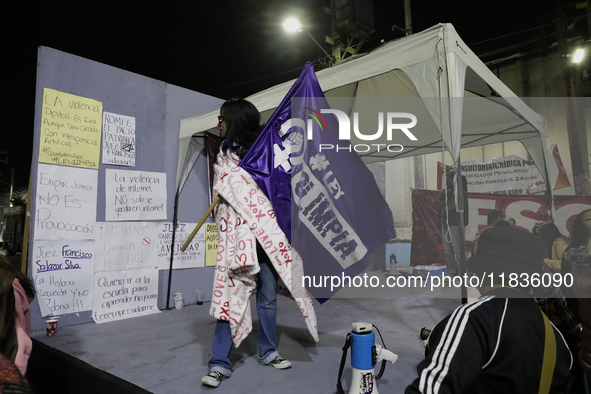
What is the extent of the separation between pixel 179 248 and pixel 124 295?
75 cm

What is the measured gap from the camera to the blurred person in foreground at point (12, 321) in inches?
55.9

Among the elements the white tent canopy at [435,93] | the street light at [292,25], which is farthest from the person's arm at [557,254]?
the street light at [292,25]

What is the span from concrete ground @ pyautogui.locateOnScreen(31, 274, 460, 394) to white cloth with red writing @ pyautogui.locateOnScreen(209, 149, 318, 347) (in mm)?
269

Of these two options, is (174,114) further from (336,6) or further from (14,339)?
(336,6)

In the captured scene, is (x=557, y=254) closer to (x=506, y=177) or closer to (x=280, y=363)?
(x=280, y=363)

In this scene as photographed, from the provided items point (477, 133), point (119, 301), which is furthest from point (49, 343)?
point (477, 133)

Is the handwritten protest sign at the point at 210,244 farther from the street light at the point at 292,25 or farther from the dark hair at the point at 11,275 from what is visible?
the street light at the point at 292,25

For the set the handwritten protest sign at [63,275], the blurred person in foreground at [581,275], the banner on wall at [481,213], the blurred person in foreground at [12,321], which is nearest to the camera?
the blurred person in foreground at [12,321]

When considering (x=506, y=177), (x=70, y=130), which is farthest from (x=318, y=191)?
(x=506, y=177)

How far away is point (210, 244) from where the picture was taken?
4.46 meters

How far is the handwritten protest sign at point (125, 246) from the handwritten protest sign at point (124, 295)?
0.08 meters

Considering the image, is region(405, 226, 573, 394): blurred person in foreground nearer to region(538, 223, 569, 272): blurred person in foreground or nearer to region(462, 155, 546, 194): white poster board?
region(538, 223, 569, 272): blurred person in foreground

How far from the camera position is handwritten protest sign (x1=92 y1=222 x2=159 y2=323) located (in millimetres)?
3504

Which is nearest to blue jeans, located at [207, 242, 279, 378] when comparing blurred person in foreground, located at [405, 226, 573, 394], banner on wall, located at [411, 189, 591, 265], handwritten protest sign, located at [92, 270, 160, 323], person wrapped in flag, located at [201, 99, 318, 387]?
person wrapped in flag, located at [201, 99, 318, 387]
